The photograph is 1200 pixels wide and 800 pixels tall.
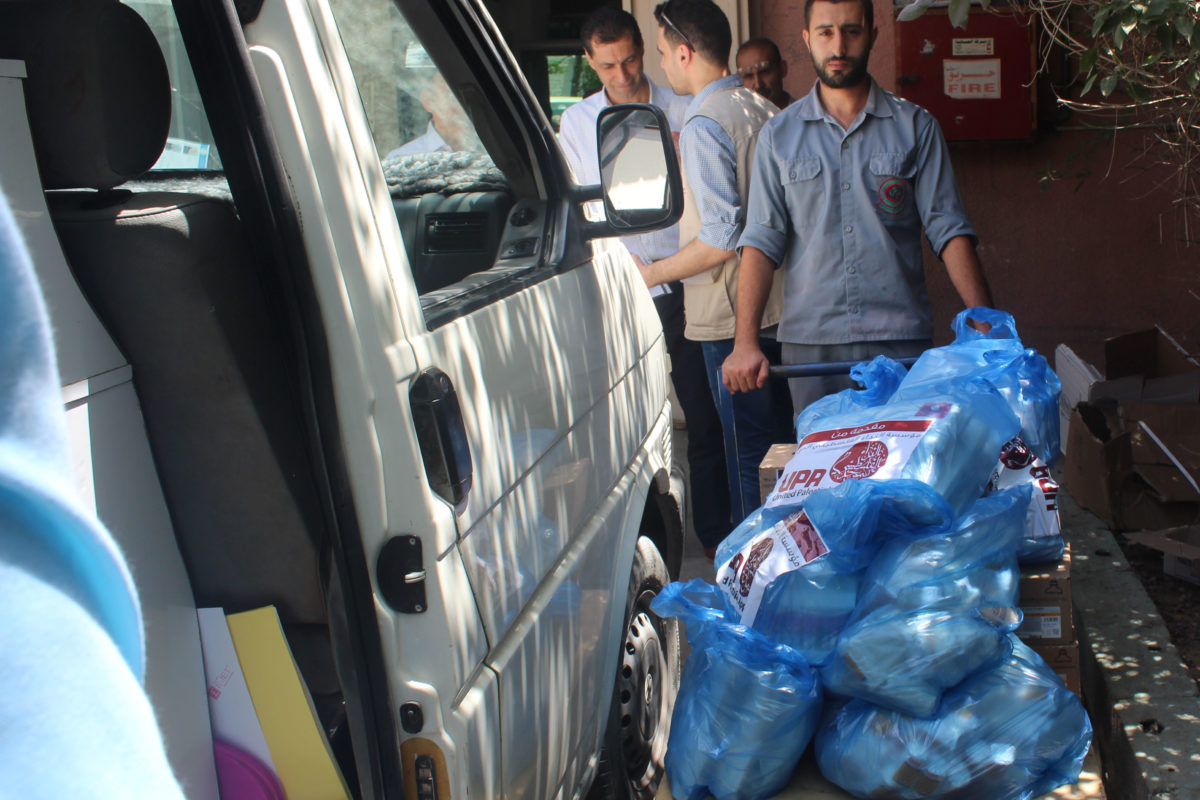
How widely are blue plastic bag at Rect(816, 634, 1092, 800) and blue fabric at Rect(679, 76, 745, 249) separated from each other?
2.30m

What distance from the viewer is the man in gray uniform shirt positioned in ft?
12.7

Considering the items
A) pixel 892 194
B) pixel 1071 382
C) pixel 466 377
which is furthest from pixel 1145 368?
pixel 466 377

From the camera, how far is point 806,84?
677 cm

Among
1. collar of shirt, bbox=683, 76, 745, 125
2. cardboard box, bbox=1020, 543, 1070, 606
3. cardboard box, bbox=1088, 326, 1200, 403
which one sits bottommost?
cardboard box, bbox=1088, 326, 1200, 403

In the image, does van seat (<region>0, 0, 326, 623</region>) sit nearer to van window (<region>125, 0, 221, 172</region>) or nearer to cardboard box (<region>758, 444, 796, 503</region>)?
van window (<region>125, 0, 221, 172</region>)

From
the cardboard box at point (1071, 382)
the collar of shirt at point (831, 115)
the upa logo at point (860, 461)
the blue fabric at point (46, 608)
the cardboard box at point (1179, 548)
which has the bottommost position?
the cardboard box at point (1179, 548)

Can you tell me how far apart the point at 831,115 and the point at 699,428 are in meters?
1.55

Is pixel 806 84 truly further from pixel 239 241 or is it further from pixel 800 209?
pixel 239 241

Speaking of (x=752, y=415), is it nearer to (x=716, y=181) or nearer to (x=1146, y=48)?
(x=716, y=181)

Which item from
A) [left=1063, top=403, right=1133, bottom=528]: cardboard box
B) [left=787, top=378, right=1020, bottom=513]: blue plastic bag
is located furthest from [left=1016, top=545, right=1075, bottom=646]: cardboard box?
[left=1063, top=403, right=1133, bottom=528]: cardboard box

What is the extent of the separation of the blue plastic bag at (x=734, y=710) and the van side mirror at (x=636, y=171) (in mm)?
859

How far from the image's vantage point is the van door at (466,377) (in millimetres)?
1559

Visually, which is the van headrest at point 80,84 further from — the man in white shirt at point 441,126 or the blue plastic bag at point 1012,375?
the blue plastic bag at point 1012,375

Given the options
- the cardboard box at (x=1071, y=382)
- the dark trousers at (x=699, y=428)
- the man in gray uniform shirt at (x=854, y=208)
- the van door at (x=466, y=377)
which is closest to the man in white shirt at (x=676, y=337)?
the dark trousers at (x=699, y=428)
